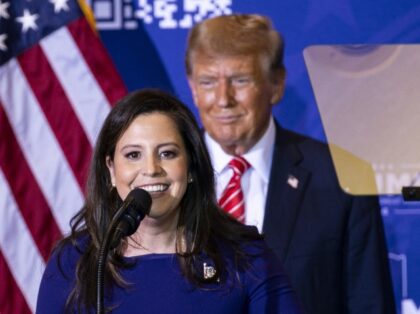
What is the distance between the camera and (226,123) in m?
3.56

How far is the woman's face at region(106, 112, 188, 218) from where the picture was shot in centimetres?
224

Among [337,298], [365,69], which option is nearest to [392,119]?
[365,69]

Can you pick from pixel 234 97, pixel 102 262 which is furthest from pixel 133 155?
pixel 234 97

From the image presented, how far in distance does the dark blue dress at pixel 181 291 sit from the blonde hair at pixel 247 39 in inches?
53.2

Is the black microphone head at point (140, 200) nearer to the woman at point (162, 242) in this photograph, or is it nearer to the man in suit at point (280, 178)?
the woman at point (162, 242)

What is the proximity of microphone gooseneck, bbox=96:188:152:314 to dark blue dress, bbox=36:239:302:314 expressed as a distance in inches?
16.3

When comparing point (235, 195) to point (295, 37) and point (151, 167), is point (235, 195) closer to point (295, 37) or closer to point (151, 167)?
point (295, 37)

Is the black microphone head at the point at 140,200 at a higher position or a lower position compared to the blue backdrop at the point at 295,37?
lower

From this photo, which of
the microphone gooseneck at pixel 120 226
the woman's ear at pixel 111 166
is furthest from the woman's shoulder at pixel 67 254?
the microphone gooseneck at pixel 120 226

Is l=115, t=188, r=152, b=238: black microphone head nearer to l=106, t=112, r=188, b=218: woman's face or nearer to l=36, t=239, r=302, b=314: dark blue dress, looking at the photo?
l=106, t=112, r=188, b=218: woman's face

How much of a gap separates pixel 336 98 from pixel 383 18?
37cm

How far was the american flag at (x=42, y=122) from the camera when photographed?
3697mm

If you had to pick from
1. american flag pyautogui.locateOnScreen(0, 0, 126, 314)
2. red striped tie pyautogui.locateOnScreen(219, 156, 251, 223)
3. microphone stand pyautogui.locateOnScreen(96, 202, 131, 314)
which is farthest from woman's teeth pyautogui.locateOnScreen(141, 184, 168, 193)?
american flag pyautogui.locateOnScreen(0, 0, 126, 314)

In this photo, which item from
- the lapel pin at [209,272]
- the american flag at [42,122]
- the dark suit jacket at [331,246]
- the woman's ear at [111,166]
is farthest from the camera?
the american flag at [42,122]
